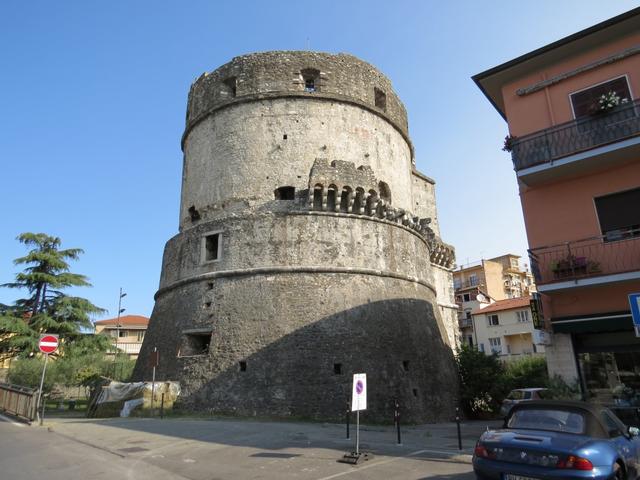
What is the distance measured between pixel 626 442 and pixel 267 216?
12441 mm

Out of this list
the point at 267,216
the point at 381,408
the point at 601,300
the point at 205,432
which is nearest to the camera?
the point at 601,300

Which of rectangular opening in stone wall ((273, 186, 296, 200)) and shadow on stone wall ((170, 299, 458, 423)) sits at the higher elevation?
rectangular opening in stone wall ((273, 186, 296, 200))

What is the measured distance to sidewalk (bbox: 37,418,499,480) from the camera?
21.1 feet

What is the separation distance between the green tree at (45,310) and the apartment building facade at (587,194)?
2281 centimetres

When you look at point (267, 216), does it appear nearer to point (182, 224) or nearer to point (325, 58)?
point (182, 224)

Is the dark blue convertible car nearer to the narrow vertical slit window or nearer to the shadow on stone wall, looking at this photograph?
the shadow on stone wall

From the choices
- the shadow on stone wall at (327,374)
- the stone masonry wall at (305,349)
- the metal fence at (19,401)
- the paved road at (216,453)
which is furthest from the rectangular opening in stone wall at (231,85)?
the paved road at (216,453)

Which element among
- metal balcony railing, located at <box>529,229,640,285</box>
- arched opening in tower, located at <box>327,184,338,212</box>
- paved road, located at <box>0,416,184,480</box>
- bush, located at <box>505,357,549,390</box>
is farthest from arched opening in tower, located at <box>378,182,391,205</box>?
paved road, located at <box>0,416,184,480</box>

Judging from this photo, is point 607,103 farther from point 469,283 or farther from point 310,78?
point 469,283

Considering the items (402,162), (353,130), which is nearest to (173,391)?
(353,130)

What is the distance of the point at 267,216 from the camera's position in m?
15.8

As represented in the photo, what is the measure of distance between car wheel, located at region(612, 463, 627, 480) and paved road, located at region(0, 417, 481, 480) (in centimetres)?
192

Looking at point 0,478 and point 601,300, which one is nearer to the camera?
point 0,478

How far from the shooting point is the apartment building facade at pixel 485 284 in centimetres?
4103
